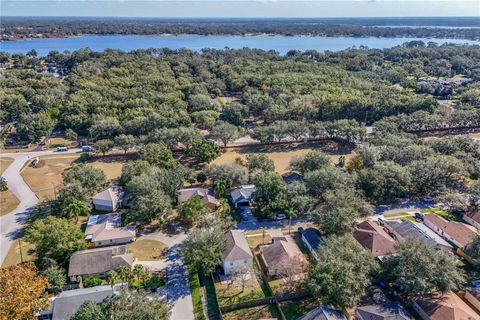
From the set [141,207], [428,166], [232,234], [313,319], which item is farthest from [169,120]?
[313,319]

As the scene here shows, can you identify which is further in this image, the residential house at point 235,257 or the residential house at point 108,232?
the residential house at point 108,232

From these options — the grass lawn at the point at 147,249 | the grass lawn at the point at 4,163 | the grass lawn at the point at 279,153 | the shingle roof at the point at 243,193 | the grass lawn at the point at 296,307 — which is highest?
the shingle roof at the point at 243,193

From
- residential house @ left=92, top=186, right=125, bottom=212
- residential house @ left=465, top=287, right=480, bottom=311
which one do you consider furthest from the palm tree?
residential house @ left=465, top=287, right=480, bottom=311

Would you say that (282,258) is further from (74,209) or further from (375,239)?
(74,209)

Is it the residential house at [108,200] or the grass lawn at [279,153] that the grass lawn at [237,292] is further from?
the grass lawn at [279,153]

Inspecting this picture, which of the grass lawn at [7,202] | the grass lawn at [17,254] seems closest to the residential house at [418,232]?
the grass lawn at [17,254]

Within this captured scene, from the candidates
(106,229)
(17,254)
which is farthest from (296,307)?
(17,254)

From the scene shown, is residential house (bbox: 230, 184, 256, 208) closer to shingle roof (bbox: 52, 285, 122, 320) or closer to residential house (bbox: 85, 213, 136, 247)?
residential house (bbox: 85, 213, 136, 247)
